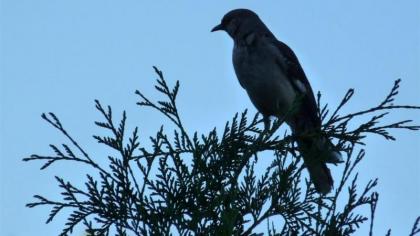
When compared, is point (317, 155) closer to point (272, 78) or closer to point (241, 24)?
point (272, 78)

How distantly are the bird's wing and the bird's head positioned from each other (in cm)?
39

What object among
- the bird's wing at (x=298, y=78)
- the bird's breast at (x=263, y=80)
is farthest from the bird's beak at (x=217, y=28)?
the bird's breast at (x=263, y=80)

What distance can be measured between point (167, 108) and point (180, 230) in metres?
0.87

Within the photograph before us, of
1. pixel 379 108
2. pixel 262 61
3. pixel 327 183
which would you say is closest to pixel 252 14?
pixel 262 61

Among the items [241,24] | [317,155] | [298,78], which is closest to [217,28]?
[241,24]

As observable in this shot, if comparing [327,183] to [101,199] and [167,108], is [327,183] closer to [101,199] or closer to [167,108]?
[167,108]

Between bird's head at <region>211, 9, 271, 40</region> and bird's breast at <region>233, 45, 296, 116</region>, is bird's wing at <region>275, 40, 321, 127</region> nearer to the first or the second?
bird's breast at <region>233, 45, 296, 116</region>

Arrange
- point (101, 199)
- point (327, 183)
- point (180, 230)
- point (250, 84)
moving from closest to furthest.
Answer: point (180, 230), point (101, 199), point (327, 183), point (250, 84)

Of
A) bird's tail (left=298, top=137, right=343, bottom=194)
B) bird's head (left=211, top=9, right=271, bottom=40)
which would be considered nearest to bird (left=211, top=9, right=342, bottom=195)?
bird's head (left=211, top=9, right=271, bottom=40)

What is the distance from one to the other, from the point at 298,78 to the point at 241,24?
1.01 m

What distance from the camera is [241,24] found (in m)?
7.57

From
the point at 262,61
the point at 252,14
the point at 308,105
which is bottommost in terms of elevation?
the point at 308,105

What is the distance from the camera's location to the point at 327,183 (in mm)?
5238

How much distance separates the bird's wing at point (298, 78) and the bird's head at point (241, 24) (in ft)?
1.27
